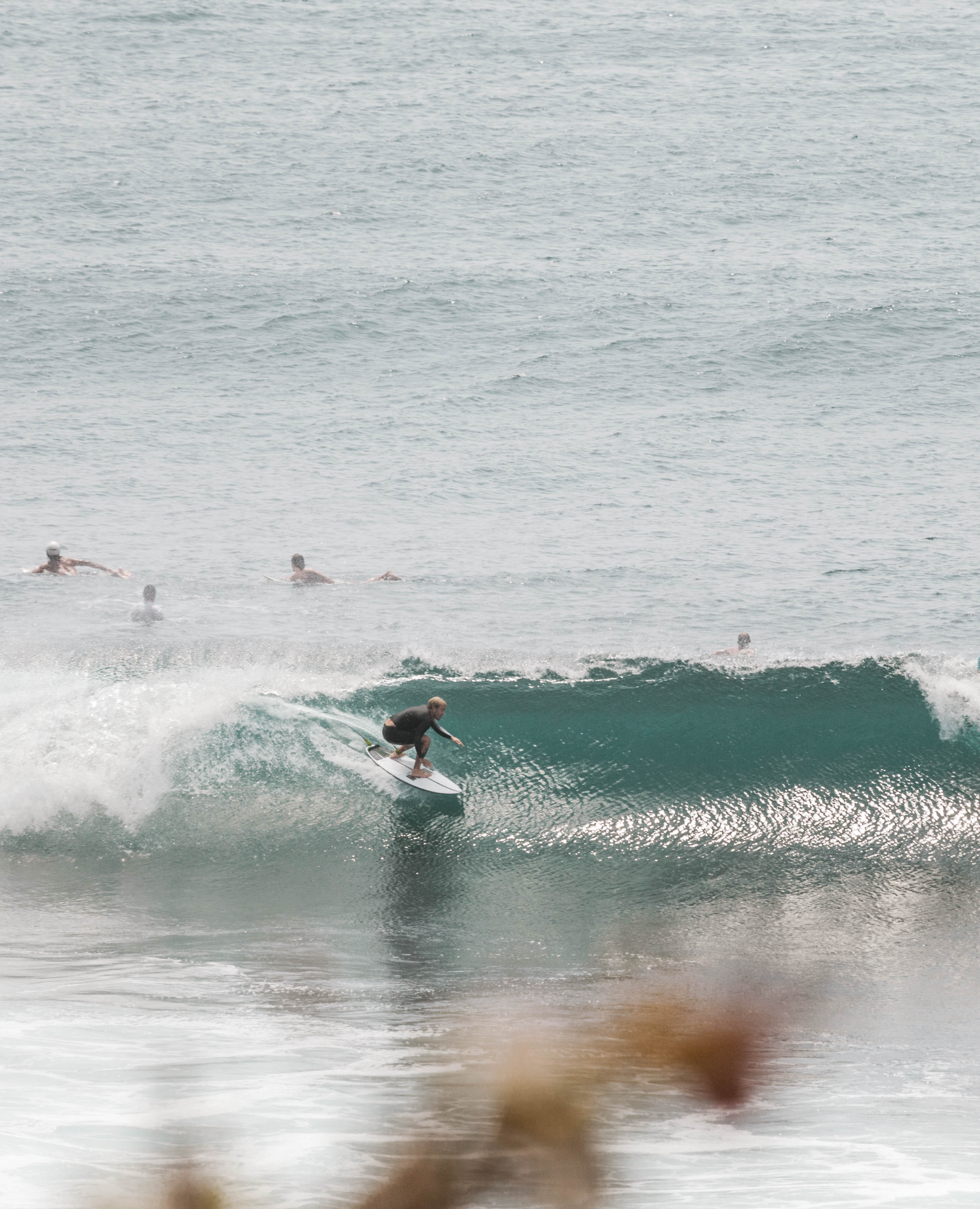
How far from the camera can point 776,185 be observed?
48.1m

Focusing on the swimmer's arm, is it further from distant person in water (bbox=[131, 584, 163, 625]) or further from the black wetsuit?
the black wetsuit

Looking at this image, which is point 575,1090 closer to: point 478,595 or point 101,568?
point 478,595

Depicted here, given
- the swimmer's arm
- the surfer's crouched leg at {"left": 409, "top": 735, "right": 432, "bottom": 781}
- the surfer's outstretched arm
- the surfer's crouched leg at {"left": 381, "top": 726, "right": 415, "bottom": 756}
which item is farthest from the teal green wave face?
the swimmer's arm

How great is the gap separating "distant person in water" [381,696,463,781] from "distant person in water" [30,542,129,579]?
1065cm

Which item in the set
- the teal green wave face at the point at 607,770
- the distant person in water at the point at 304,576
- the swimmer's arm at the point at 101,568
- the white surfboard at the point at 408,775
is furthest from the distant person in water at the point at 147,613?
the white surfboard at the point at 408,775

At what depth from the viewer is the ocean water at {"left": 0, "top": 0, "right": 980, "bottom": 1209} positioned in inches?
331

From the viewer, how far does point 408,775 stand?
42.4 feet

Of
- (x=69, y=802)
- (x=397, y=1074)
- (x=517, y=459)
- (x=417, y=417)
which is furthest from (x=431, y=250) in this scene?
(x=397, y=1074)

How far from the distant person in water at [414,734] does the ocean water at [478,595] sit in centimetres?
36

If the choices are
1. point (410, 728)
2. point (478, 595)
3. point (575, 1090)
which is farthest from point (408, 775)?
point (478, 595)

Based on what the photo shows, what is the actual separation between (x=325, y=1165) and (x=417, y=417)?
86.8ft

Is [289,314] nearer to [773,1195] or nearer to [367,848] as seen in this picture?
[367,848]

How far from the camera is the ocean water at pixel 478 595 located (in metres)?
8.41

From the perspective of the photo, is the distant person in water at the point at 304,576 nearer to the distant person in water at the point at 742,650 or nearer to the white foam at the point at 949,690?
the distant person in water at the point at 742,650
